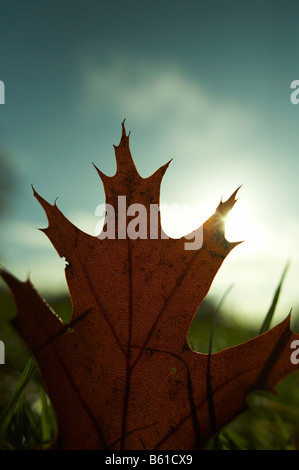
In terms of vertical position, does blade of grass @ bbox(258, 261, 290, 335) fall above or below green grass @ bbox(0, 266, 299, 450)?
above

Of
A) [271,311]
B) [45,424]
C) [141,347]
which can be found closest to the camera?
[141,347]

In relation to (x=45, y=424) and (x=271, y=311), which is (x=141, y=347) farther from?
(x=271, y=311)

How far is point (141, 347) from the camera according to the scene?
22.7 inches

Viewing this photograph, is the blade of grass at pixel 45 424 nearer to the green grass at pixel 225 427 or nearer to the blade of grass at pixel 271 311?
the green grass at pixel 225 427

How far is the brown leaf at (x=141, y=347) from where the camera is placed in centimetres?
53

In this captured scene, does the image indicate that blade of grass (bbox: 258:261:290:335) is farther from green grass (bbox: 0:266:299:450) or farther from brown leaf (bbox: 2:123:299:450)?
brown leaf (bbox: 2:123:299:450)

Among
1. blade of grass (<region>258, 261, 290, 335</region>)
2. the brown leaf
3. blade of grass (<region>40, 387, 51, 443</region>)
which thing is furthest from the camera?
blade of grass (<region>258, 261, 290, 335</region>)

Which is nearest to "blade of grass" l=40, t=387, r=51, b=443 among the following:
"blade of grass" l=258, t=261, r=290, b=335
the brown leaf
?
the brown leaf

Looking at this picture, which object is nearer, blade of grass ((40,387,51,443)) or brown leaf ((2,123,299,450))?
brown leaf ((2,123,299,450))

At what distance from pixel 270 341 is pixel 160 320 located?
182 millimetres

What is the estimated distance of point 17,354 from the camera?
1505 millimetres

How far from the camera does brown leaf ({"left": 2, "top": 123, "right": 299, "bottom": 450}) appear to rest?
20.9 inches

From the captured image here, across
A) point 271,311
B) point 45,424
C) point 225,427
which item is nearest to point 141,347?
point 225,427

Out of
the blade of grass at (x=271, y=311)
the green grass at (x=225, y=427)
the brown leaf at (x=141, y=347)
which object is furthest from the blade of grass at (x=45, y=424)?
the blade of grass at (x=271, y=311)
